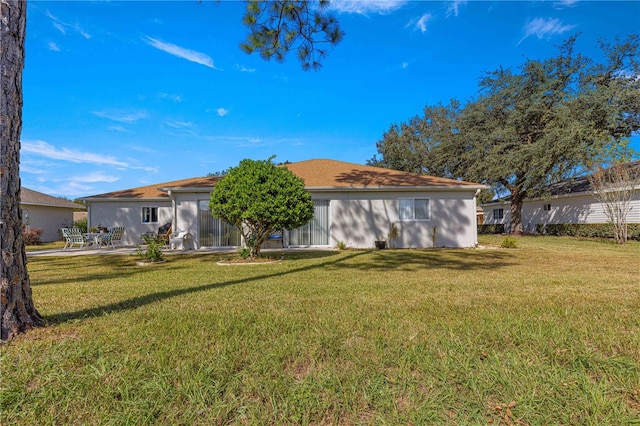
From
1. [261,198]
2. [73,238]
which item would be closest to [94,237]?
[73,238]

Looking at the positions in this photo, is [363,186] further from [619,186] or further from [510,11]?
[619,186]

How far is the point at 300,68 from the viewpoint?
22.9 ft

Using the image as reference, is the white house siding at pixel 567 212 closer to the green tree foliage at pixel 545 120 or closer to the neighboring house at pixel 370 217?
the green tree foliage at pixel 545 120

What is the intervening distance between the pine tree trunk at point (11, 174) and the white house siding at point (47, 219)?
2055 centimetres

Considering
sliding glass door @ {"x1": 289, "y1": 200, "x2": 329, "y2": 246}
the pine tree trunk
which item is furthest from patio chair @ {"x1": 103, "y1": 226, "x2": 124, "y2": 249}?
the pine tree trunk

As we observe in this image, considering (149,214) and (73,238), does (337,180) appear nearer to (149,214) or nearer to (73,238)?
(149,214)

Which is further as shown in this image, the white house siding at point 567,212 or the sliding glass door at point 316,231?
the white house siding at point 567,212

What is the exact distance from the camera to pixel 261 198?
8805 mm

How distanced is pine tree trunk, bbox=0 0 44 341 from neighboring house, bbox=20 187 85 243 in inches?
807

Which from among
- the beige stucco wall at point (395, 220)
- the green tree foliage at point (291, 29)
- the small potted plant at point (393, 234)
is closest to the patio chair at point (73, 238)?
the beige stucco wall at point (395, 220)

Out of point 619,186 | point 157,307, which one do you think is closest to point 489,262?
point 157,307

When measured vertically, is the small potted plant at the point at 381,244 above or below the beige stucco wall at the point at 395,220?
below

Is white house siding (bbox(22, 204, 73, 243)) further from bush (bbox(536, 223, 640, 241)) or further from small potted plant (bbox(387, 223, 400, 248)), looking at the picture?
bush (bbox(536, 223, 640, 241))

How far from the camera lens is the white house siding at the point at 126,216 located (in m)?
17.1
